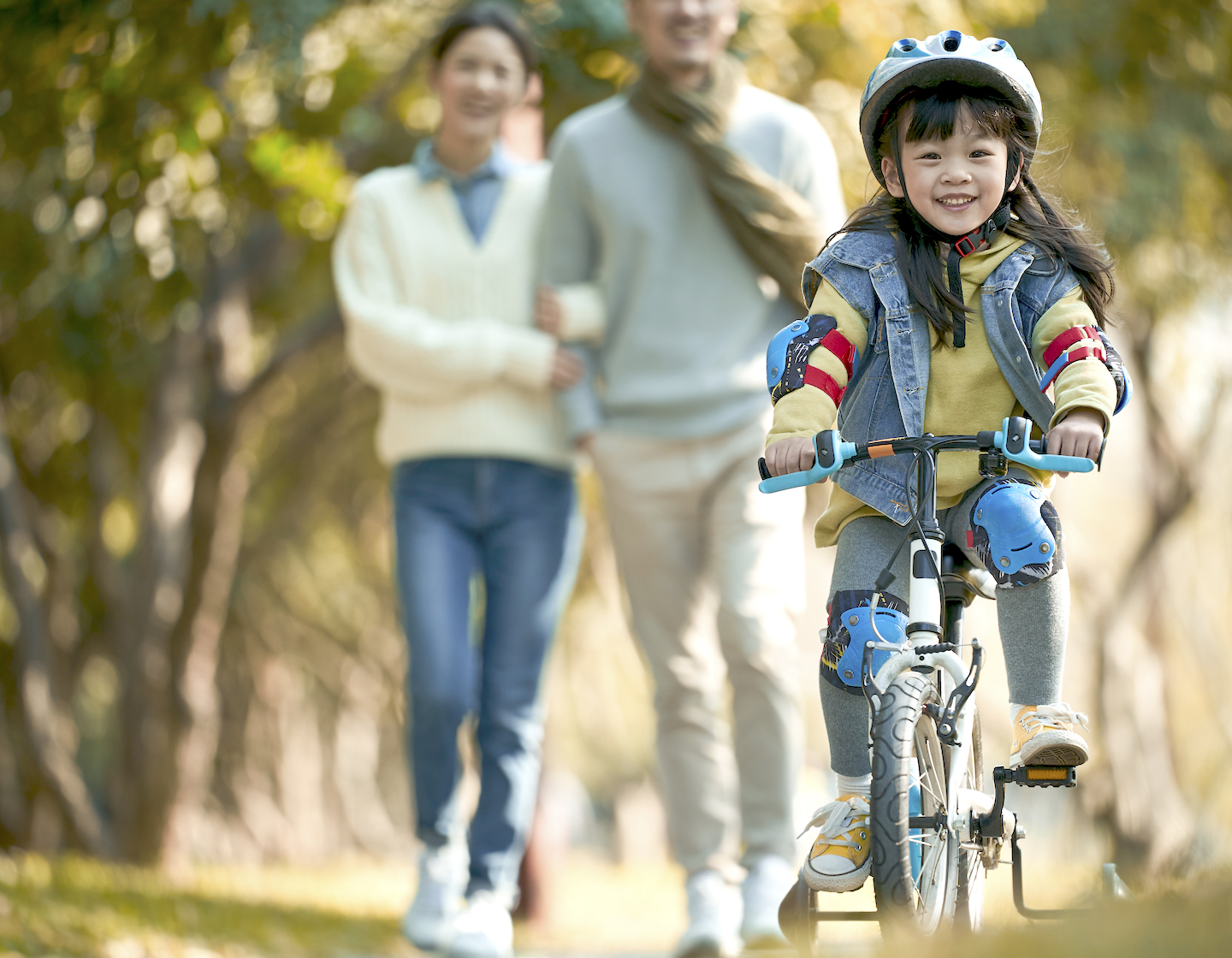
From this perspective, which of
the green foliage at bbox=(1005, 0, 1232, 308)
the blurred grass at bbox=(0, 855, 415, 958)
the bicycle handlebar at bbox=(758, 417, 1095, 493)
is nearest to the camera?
the bicycle handlebar at bbox=(758, 417, 1095, 493)

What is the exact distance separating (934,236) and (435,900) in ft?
8.37

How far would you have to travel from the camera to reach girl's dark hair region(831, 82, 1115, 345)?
2.95 meters

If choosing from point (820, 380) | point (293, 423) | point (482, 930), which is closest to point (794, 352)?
point (820, 380)

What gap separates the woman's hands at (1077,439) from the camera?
107 inches

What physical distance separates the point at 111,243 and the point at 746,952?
407 cm

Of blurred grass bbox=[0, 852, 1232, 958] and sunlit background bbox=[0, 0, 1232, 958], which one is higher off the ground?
sunlit background bbox=[0, 0, 1232, 958]

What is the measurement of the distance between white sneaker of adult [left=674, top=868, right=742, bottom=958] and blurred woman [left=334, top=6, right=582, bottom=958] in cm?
57

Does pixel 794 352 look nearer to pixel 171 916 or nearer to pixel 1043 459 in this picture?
pixel 1043 459

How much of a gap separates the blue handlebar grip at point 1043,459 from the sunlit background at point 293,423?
841mm

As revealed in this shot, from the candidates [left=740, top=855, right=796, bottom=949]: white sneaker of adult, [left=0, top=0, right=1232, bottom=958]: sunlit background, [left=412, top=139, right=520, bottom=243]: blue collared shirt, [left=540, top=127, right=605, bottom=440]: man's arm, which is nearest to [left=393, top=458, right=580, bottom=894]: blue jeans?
[left=540, top=127, right=605, bottom=440]: man's arm

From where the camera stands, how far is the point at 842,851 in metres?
2.79

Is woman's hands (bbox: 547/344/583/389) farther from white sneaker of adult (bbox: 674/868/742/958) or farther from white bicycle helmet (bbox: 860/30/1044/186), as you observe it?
white bicycle helmet (bbox: 860/30/1044/186)

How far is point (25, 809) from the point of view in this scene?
11.1 meters

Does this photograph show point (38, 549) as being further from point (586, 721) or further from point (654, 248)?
point (586, 721)
